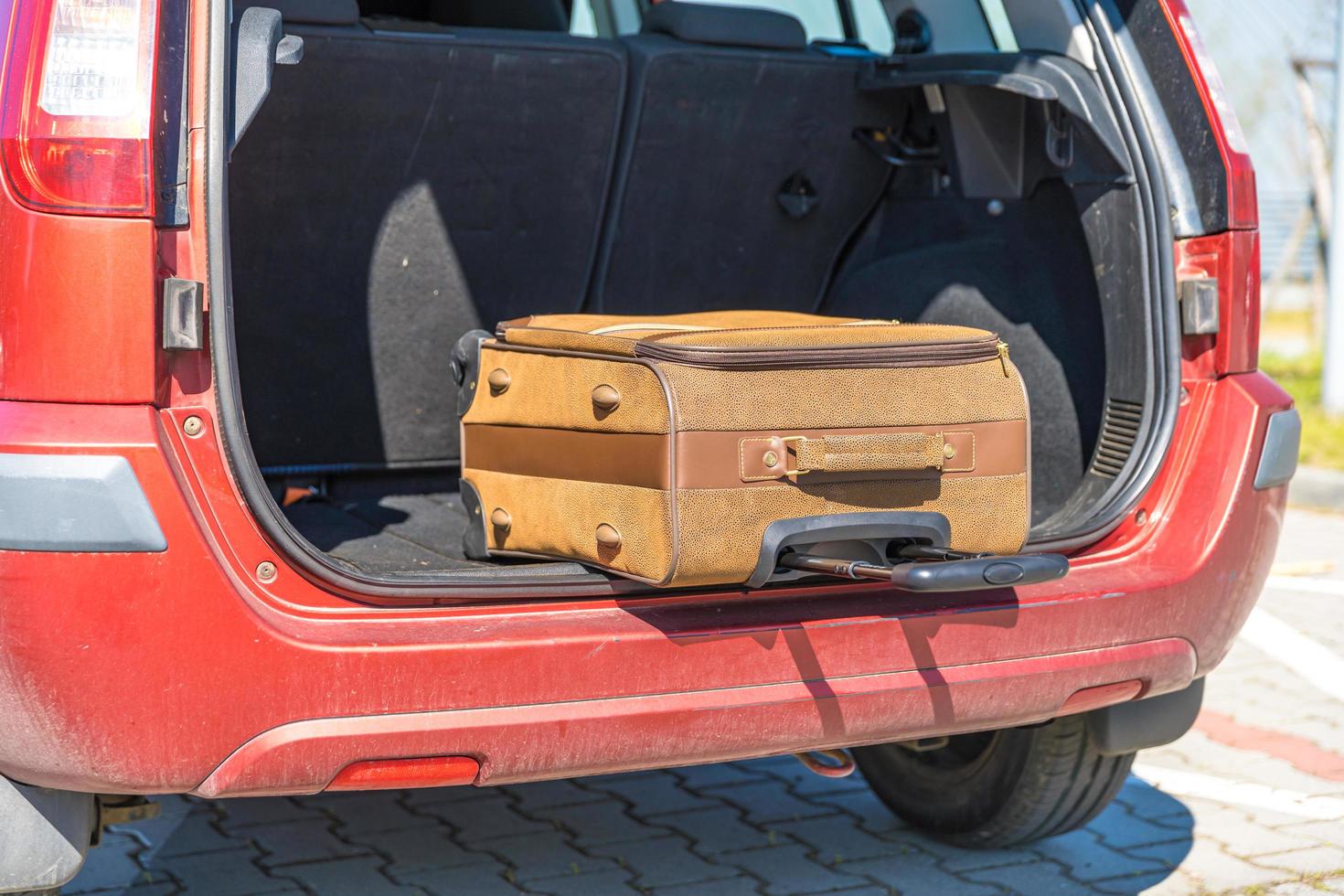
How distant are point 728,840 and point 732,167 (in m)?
1.24

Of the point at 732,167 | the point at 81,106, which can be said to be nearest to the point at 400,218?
the point at 732,167

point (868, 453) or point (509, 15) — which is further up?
point (509, 15)

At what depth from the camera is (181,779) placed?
70.6 inches

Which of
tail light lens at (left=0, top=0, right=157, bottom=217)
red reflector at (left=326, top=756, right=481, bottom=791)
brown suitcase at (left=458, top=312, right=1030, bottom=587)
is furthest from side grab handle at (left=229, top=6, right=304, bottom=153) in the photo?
red reflector at (left=326, top=756, right=481, bottom=791)

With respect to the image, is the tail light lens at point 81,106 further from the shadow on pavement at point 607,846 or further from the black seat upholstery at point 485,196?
the shadow on pavement at point 607,846

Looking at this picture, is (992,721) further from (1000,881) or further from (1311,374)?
(1311,374)

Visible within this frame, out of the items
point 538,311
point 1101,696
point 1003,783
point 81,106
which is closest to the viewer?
point 81,106

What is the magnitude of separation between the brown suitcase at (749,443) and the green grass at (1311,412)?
11.6ft

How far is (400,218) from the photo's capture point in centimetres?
283

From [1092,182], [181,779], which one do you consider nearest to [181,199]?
[181,779]

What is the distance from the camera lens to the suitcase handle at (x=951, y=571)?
1837 millimetres

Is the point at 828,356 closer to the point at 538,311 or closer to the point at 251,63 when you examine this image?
the point at 251,63

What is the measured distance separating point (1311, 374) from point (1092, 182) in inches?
282

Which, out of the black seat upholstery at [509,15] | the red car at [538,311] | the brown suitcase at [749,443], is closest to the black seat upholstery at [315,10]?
the red car at [538,311]
